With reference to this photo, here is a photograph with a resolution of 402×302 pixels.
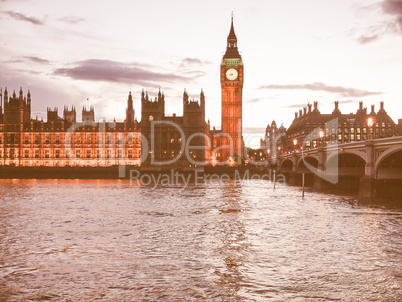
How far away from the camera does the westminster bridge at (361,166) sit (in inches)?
1900

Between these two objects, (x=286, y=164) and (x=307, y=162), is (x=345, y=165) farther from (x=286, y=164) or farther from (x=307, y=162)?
(x=286, y=164)

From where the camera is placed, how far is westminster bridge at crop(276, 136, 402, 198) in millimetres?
48250

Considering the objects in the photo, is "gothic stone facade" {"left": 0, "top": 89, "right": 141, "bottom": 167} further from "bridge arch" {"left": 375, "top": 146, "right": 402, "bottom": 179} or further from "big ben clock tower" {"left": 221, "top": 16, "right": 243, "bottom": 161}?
"bridge arch" {"left": 375, "top": 146, "right": 402, "bottom": 179}

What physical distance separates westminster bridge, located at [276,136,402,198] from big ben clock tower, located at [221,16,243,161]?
200 feet

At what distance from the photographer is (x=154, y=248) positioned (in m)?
15.7

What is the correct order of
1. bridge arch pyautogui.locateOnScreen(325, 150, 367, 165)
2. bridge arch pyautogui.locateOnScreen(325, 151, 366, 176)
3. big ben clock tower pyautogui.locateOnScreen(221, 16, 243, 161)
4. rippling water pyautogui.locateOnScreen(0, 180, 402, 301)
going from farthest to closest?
big ben clock tower pyautogui.locateOnScreen(221, 16, 243, 161), bridge arch pyautogui.locateOnScreen(325, 151, 366, 176), bridge arch pyautogui.locateOnScreen(325, 150, 367, 165), rippling water pyautogui.locateOnScreen(0, 180, 402, 301)

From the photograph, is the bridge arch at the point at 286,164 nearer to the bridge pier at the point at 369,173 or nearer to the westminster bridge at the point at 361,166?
the westminster bridge at the point at 361,166

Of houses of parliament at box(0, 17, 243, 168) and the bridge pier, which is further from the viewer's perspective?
houses of parliament at box(0, 17, 243, 168)

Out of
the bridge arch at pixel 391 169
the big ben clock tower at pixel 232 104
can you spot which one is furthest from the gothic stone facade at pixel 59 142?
the bridge arch at pixel 391 169

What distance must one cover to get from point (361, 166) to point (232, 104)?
85.9 m

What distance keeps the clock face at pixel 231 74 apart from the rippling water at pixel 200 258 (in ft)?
462

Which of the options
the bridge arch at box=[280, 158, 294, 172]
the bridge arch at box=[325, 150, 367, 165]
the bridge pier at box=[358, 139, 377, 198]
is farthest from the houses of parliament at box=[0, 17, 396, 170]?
the bridge pier at box=[358, 139, 377, 198]

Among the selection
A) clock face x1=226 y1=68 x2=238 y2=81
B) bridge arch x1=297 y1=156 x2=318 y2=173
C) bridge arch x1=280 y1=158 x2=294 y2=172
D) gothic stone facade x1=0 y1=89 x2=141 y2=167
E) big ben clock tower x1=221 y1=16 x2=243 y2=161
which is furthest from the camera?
clock face x1=226 y1=68 x2=238 y2=81

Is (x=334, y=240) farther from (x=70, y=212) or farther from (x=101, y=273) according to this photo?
(x=70, y=212)
